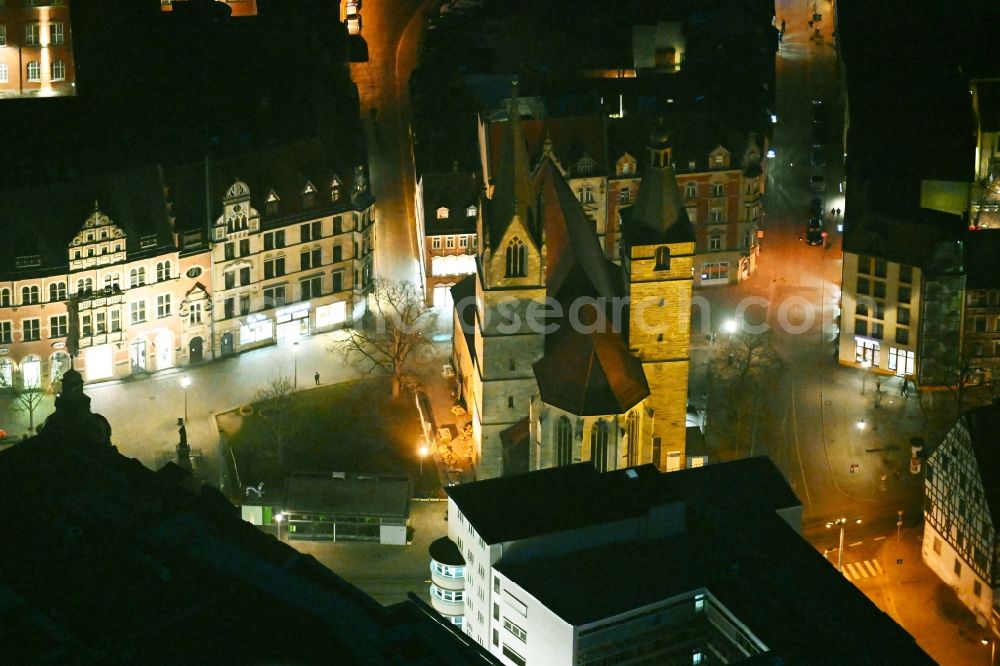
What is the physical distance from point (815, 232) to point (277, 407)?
46506 millimetres

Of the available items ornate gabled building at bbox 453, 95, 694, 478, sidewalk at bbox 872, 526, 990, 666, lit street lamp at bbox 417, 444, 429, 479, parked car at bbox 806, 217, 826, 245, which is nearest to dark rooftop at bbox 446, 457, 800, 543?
ornate gabled building at bbox 453, 95, 694, 478

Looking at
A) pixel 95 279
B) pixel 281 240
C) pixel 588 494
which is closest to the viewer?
pixel 588 494

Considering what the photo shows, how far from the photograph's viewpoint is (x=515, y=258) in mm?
151375

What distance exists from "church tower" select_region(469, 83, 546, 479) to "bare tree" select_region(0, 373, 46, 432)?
1113 inches

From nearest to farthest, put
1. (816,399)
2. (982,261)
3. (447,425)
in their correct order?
(447,425)
(982,261)
(816,399)

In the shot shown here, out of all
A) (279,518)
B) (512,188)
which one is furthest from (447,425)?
(512,188)

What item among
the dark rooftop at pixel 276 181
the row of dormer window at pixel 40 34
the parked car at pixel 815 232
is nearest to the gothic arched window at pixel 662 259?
the dark rooftop at pixel 276 181

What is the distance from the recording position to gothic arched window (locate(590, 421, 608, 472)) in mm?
150750

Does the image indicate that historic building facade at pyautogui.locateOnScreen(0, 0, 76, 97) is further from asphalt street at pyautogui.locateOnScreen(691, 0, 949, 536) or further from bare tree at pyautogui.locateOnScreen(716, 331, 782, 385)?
bare tree at pyautogui.locateOnScreen(716, 331, 782, 385)

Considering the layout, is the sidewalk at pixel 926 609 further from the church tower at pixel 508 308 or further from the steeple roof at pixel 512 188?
the steeple roof at pixel 512 188

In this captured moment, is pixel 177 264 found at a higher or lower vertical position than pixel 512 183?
lower

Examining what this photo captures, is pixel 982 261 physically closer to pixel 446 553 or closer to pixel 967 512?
pixel 967 512

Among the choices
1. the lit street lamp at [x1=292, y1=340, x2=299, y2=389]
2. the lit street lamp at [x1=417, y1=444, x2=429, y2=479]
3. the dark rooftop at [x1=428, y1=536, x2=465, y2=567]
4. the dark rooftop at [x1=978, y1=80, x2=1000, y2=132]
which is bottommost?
the dark rooftop at [x1=428, y1=536, x2=465, y2=567]

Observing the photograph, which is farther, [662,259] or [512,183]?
[662,259]
